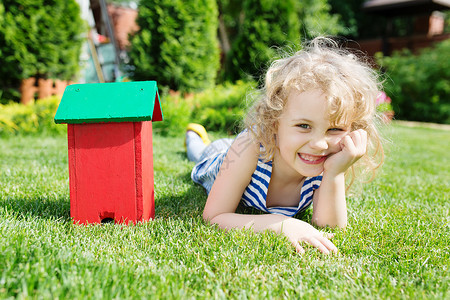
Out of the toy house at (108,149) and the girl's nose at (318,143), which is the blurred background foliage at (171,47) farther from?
the toy house at (108,149)

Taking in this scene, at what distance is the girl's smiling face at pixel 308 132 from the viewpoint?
72.9 inches

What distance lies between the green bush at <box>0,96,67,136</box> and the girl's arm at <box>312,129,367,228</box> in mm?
4735

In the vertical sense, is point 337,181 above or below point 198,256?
above

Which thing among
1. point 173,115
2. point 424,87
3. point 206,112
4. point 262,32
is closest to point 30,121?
point 173,115

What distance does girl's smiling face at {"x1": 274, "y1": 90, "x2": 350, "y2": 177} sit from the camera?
6.08 feet

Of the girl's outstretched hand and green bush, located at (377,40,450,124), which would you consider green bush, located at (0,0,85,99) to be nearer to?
the girl's outstretched hand

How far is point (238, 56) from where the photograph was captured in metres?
9.22

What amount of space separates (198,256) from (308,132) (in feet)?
2.62

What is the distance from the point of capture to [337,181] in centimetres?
202

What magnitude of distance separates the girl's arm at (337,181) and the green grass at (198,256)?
0.47ft

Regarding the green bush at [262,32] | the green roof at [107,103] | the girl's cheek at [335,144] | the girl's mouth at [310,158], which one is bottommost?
the girl's mouth at [310,158]

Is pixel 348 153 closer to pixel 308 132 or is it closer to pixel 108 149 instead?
pixel 308 132

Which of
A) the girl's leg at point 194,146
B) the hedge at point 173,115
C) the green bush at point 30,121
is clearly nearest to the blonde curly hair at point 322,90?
the girl's leg at point 194,146

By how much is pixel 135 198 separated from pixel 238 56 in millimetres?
7721
